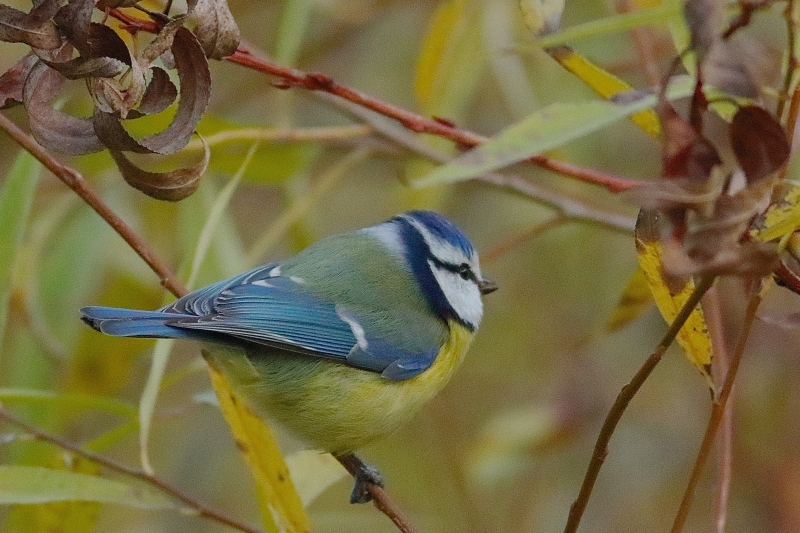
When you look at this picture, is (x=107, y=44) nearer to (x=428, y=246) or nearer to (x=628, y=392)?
(x=628, y=392)

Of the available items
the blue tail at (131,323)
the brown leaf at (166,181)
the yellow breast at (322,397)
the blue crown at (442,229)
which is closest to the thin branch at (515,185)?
the blue crown at (442,229)

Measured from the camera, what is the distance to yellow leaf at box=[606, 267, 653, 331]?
5.31ft

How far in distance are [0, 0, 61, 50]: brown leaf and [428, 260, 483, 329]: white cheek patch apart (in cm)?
139

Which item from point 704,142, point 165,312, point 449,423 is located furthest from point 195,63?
point 449,423

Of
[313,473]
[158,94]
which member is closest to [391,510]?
[313,473]

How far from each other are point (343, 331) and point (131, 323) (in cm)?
52

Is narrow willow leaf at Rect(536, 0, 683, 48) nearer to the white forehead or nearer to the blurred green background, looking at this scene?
the blurred green background

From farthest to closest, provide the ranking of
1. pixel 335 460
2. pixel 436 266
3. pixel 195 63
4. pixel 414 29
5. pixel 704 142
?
pixel 414 29
pixel 436 266
pixel 335 460
pixel 195 63
pixel 704 142

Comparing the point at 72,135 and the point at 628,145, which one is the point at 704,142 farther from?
the point at 628,145

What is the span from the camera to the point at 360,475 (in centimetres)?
199

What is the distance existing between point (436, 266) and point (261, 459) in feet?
3.09

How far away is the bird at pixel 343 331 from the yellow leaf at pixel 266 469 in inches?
8.4

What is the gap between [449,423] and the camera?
2957 millimetres

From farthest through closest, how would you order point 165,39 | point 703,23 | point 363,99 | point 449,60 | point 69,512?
point 449,60 → point 69,512 → point 363,99 → point 165,39 → point 703,23
